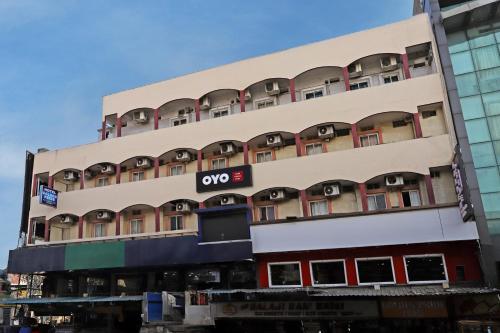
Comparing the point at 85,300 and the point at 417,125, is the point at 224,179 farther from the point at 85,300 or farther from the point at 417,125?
the point at 417,125

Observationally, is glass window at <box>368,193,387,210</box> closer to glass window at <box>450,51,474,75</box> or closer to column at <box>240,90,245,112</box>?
glass window at <box>450,51,474,75</box>

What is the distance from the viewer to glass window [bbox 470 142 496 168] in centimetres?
2089

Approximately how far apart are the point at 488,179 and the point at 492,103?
12.9 feet

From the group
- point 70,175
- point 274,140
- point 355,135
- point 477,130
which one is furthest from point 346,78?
point 70,175

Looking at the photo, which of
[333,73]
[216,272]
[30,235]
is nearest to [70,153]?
[30,235]

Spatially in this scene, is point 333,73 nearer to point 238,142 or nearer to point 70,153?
point 238,142

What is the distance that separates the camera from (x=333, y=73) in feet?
80.9

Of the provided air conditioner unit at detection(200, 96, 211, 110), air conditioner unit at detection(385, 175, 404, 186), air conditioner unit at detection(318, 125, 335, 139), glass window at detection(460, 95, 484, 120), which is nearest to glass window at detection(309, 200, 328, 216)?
air conditioner unit at detection(385, 175, 404, 186)

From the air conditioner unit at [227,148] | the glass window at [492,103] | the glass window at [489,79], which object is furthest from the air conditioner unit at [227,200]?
the glass window at [489,79]

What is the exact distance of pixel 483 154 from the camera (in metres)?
21.0

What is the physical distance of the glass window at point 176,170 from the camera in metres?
26.8

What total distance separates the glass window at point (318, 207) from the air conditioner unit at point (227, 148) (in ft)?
18.2

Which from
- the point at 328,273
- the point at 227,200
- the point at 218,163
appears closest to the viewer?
the point at 328,273

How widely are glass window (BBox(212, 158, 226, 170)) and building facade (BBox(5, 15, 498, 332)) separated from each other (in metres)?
0.20
